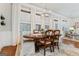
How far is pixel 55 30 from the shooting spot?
2238 millimetres

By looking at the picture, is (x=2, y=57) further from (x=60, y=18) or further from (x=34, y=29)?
(x=60, y=18)

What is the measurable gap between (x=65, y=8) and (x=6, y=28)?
1119mm

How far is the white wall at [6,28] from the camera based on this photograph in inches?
84.0

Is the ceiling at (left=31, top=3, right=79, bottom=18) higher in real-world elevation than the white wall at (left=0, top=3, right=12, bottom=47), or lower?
higher

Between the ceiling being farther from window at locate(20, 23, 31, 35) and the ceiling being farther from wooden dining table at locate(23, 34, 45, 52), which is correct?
wooden dining table at locate(23, 34, 45, 52)

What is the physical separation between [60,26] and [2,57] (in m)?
1.20

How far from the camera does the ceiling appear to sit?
221cm

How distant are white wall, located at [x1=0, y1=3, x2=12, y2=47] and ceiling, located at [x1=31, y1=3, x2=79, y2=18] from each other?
0.58 m

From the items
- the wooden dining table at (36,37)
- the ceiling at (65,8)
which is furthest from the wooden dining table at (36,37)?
the ceiling at (65,8)

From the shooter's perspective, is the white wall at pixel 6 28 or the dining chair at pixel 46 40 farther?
the dining chair at pixel 46 40

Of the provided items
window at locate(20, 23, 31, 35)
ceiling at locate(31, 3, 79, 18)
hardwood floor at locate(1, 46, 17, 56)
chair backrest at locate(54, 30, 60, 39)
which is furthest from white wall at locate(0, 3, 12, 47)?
chair backrest at locate(54, 30, 60, 39)

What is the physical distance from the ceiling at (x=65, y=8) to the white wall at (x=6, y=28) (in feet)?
1.90

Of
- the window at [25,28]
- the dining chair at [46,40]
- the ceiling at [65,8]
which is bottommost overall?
the dining chair at [46,40]

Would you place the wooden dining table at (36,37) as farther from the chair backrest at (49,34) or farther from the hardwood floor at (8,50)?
the hardwood floor at (8,50)
